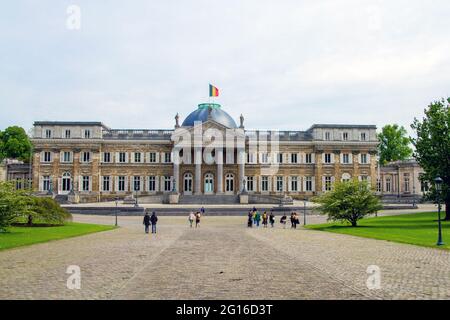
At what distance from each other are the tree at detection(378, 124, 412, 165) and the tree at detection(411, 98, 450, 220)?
62289 millimetres

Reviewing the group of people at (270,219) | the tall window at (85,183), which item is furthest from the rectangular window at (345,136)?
the tall window at (85,183)

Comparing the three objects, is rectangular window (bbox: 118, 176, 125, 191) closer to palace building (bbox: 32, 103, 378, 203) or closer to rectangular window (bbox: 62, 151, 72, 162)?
palace building (bbox: 32, 103, 378, 203)

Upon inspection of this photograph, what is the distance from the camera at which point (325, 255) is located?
63.6 ft

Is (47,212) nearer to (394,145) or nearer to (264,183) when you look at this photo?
(264,183)

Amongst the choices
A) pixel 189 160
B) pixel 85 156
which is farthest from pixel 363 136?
pixel 85 156

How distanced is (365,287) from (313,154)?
74541 millimetres

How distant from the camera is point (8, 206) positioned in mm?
29172

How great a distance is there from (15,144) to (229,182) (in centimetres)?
4763

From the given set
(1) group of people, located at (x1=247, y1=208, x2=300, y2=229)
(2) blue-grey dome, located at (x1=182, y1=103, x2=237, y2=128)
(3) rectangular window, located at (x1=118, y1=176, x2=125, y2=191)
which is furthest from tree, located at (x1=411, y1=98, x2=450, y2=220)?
(3) rectangular window, located at (x1=118, y1=176, x2=125, y2=191)

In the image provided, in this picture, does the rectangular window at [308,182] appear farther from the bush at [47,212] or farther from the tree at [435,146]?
the bush at [47,212]

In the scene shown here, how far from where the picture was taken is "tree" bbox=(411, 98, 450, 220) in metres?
40.6

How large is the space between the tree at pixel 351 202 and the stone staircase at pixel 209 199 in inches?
1430
